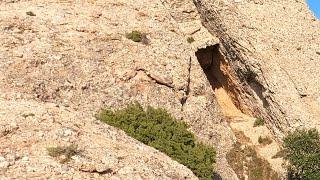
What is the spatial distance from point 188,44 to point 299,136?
481 inches

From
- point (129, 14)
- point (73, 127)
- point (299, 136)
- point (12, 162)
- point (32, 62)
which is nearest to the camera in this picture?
point (12, 162)

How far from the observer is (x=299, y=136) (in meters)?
32.9

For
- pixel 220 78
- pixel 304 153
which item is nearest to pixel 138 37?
pixel 220 78

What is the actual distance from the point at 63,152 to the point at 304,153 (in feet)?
68.5

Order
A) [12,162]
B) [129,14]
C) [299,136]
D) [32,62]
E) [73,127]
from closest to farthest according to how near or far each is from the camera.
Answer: [12,162], [73,127], [32,62], [299,136], [129,14]

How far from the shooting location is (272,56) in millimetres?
38719

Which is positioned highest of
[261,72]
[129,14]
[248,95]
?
[129,14]

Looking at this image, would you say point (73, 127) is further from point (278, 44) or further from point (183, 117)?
point (278, 44)

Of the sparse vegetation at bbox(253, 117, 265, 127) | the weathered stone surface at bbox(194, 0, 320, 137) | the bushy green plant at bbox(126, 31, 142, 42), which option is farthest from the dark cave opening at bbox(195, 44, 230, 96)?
the bushy green plant at bbox(126, 31, 142, 42)

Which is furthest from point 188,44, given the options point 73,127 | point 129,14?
point 73,127

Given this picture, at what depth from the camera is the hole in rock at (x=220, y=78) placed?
4225cm

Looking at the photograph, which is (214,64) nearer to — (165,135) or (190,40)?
(190,40)

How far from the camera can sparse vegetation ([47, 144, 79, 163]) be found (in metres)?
17.3

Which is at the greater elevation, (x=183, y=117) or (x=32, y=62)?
(x=32, y=62)
